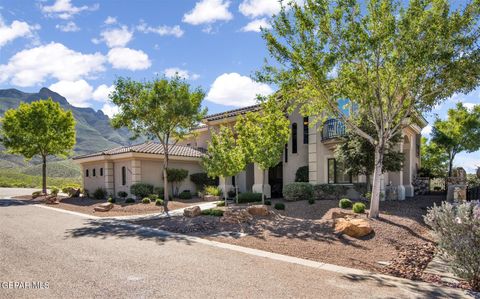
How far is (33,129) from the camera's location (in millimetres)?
27125

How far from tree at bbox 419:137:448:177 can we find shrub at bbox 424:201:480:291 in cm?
2367

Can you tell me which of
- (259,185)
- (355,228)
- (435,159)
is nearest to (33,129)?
(259,185)

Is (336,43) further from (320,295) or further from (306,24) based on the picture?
(320,295)

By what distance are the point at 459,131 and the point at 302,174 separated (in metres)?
15.2

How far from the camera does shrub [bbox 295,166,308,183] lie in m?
19.9

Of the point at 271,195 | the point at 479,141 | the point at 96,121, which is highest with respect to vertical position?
the point at 96,121

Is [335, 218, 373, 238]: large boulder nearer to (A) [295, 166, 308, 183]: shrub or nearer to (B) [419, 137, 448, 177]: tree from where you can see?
(A) [295, 166, 308, 183]: shrub

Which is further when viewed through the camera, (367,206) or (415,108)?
(367,206)

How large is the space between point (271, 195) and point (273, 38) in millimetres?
13452

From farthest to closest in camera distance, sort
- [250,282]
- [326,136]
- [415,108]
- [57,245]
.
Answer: [326,136] < [415,108] < [57,245] < [250,282]

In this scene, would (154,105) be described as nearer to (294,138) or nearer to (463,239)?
(294,138)

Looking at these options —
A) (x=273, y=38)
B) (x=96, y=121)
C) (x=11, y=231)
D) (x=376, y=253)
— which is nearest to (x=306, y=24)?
(x=273, y=38)

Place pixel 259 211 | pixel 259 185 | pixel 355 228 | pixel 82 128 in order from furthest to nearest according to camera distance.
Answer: pixel 82 128 < pixel 259 185 < pixel 259 211 < pixel 355 228

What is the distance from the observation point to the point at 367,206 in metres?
15.1
